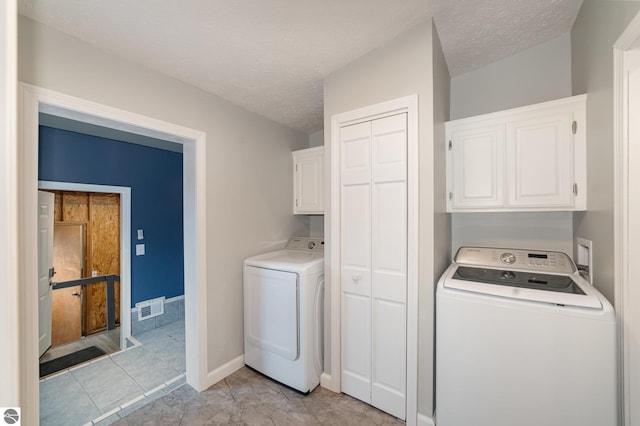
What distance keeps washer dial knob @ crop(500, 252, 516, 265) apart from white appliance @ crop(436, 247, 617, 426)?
17 centimetres

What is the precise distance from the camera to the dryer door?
203cm

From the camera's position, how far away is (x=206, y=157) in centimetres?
214

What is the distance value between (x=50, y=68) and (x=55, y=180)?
197 centimetres

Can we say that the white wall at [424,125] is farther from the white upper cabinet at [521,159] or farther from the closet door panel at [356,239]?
the closet door panel at [356,239]

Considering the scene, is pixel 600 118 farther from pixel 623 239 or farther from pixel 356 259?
pixel 356 259

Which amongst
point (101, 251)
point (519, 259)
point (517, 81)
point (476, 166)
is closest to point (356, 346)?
point (519, 259)

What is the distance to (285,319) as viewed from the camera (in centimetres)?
207

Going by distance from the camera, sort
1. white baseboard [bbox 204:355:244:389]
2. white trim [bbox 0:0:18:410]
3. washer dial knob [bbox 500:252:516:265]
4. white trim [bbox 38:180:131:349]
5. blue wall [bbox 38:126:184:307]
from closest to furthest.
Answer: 1. white trim [bbox 0:0:18:410]
2. washer dial knob [bbox 500:252:516:265]
3. white baseboard [bbox 204:355:244:389]
4. blue wall [bbox 38:126:184:307]
5. white trim [bbox 38:180:131:349]

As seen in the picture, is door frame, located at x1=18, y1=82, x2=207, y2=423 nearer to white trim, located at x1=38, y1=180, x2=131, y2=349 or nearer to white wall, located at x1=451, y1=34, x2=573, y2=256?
white trim, located at x1=38, y1=180, x2=131, y2=349

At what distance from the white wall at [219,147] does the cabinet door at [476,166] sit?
1.74m

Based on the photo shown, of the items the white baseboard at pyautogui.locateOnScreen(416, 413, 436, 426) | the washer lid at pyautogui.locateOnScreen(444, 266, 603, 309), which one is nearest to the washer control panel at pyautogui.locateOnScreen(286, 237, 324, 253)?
the washer lid at pyautogui.locateOnScreen(444, 266, 603, 309)

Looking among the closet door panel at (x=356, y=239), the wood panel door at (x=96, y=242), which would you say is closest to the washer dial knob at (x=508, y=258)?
the closet door panel at (x=356, y=239)

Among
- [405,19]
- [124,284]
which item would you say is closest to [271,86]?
[405,19]

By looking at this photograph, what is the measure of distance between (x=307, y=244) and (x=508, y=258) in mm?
1769
